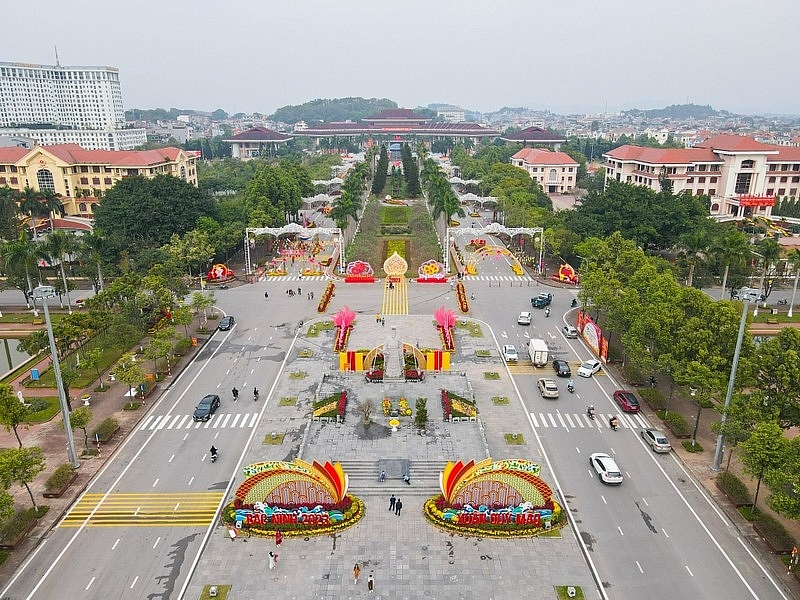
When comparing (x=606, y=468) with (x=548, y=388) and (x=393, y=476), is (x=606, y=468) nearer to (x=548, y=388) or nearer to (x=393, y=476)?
(x=548, y=388)

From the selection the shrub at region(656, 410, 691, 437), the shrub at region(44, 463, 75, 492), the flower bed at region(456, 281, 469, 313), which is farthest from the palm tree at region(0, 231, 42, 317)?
the shrub at region(656, 410, 691, 437)

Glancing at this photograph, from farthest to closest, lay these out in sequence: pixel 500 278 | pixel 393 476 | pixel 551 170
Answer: pixel 551 170, pixel 500 278, pixel 393 476

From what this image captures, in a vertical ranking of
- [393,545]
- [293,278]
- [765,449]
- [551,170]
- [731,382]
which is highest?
[551,170]

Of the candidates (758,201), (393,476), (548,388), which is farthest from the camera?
(758,201)

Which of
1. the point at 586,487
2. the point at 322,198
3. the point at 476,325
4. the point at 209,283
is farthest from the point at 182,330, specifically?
the point at 322,198

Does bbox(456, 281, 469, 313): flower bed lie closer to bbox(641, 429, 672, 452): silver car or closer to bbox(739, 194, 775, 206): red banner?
bbox(641, 429, 672, 452): silver car

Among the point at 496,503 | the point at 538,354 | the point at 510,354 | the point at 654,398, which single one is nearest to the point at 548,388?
the point at 538,354
